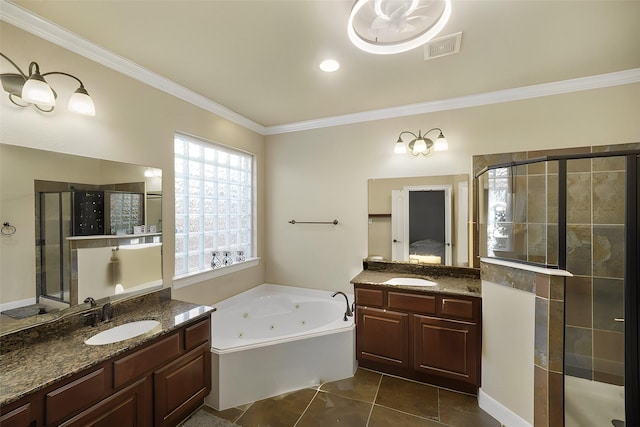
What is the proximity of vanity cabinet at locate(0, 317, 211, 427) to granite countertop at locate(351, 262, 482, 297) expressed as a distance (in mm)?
1527

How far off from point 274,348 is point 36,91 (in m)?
2.35

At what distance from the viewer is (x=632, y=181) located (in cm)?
170

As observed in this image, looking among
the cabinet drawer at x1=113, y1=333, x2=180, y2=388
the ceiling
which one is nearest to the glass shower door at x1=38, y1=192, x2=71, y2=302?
the cabinet drawer at x1=113, y1=333, x2=180, y2=388

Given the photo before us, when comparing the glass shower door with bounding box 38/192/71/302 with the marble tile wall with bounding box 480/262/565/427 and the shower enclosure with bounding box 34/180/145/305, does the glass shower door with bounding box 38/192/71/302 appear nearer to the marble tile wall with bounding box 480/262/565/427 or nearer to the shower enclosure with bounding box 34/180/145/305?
the shower enclosure with bounding box 34/180/145/305

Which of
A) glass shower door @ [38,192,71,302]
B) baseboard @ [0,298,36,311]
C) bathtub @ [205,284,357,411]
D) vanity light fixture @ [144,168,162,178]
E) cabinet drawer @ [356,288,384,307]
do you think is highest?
vanity light fixture @ [144,168,162,178]

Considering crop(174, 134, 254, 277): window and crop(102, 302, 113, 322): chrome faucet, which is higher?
crop(174, 134, 254, 277): window

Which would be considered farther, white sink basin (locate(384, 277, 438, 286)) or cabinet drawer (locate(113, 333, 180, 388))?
white sink basin (locate(384, 277, 438, 286))

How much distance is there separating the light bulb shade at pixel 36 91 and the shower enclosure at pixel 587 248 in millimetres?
3153

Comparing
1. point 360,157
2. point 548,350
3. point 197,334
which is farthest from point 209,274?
point 548,350

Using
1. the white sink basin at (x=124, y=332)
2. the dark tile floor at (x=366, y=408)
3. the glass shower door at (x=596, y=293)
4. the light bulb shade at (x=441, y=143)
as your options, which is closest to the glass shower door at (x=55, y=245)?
the white sink basin at (x=124, y=332)

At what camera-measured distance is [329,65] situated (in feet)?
6.88

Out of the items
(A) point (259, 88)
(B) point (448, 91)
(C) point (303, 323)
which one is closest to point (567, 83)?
(B) point (448, 91)

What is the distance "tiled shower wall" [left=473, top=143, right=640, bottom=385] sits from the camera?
192cm

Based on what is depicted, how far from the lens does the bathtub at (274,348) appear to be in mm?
2113
